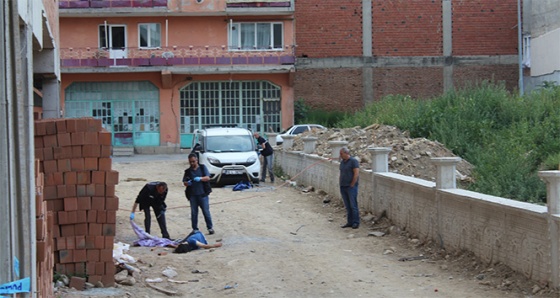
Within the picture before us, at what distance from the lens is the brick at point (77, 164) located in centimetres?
1064

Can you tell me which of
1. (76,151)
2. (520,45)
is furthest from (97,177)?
(520,45)

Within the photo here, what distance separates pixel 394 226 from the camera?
15992 millimetres

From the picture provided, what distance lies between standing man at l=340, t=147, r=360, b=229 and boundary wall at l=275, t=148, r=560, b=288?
592mm

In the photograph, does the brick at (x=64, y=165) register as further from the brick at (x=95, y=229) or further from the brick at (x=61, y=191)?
the brick at (x=95, y=229)

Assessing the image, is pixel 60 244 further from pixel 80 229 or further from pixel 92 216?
pixel 92 216

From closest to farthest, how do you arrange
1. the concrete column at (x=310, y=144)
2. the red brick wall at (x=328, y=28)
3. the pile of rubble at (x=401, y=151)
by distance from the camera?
the pile of rubble at (x=401, y=151), the concrete column at (x=310, y=144), the red brick wall at (x=328, y=28)

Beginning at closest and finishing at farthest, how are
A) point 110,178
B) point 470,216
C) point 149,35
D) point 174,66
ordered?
1. point 110,178
2. point 470,216
3. point 174,66
4. point 149,35

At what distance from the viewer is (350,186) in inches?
661

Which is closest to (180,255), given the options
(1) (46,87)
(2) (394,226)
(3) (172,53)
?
(2) (394,226)

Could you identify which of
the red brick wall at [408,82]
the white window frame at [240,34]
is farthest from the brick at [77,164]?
the red brick wall at [408,82]

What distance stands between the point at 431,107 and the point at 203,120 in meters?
18.7

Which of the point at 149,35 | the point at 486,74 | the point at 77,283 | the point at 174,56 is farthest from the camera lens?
the point at 486,74

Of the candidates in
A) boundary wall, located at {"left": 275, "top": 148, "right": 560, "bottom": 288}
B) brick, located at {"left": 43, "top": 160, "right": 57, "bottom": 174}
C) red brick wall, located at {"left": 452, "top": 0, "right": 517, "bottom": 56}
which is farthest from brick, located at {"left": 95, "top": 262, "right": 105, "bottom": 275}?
red brick wall, located at {"left": 452, "top": 0, "right": 517, "bottom": 56}

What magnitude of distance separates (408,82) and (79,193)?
112 feet
